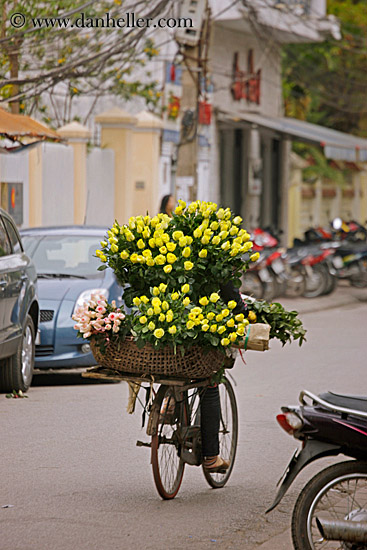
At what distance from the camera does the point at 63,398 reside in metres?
9.62

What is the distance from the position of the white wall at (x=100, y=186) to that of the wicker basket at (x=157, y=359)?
1393 cm

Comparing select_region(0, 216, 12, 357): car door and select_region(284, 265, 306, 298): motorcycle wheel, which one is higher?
select_region(0, 216, 12, 357): car door

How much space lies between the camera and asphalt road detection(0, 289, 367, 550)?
Answer: 546 cm

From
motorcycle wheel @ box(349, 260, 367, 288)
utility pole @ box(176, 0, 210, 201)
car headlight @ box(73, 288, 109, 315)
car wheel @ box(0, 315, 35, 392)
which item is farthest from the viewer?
motorcycle wheel @ box(349, 260, 367, 288)

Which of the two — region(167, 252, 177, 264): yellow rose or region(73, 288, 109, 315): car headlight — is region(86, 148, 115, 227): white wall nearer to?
region(73, 288, 109, 315): car headlight

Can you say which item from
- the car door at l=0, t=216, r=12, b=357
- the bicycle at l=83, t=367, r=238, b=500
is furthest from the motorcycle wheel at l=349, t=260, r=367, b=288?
the bicycle at l=83, t=367, r=238, b=500

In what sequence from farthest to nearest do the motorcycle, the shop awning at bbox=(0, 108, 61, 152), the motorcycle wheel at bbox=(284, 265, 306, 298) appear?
the motorcycle wheel at bbox=(284, 265, 306, 298) → the shop awning at bbox=(0, 108, 61, 152) → the motorcycle

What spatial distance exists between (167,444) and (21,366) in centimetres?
376

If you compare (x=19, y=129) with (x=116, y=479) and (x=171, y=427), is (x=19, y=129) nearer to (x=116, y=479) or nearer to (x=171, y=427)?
(x=116, y=479)

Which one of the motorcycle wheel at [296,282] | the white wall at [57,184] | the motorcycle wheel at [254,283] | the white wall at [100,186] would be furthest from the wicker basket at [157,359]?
the motorcycle wheel at [296,282]

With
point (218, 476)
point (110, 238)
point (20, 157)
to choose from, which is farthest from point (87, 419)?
point (20, 157)

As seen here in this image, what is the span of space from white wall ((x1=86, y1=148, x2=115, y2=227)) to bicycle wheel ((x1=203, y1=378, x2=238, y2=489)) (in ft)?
43.8

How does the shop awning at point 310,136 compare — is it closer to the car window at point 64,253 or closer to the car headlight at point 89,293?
the car window at point 64,253

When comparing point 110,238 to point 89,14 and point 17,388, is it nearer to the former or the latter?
point 17,388
